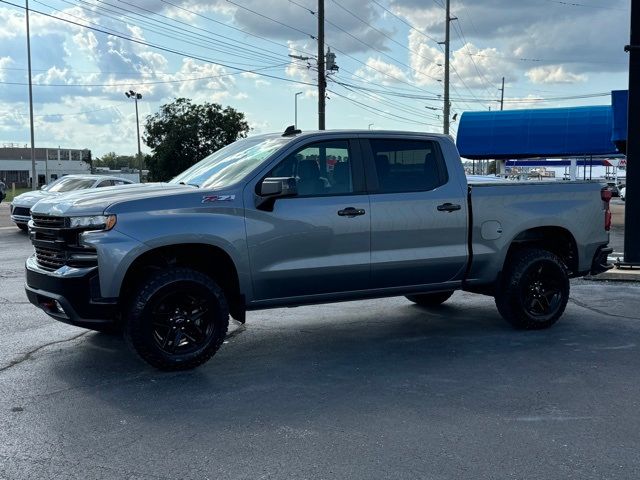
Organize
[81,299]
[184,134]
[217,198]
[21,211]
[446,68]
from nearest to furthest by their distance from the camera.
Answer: [81,299]
[217,198]
[21,211]
[446,68]
[184,134]

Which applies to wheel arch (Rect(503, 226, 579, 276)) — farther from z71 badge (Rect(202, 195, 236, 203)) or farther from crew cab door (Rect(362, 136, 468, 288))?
z71 badge (Rect(202, 195, 236, 203))

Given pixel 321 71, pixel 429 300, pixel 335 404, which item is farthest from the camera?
pixel 321 71

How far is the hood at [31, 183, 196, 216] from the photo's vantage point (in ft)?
17.5

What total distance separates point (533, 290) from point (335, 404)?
3250 mm

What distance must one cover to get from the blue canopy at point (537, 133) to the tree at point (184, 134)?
24200mm

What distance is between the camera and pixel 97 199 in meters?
5.51

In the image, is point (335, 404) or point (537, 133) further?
point (537, 133)

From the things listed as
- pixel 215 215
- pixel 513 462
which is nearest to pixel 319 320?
pixel 215 215

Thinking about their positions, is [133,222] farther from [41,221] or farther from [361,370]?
[361,370]

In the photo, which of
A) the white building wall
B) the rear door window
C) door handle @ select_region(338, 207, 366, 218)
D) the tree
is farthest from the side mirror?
the white building wall

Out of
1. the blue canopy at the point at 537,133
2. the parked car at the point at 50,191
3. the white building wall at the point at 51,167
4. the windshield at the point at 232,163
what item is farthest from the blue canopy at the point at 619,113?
the white building wall at the point at 51,167

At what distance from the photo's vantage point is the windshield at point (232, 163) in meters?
6.05

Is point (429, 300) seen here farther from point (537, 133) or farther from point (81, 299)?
point (537, 133)

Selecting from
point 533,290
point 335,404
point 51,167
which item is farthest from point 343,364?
point 51,167
